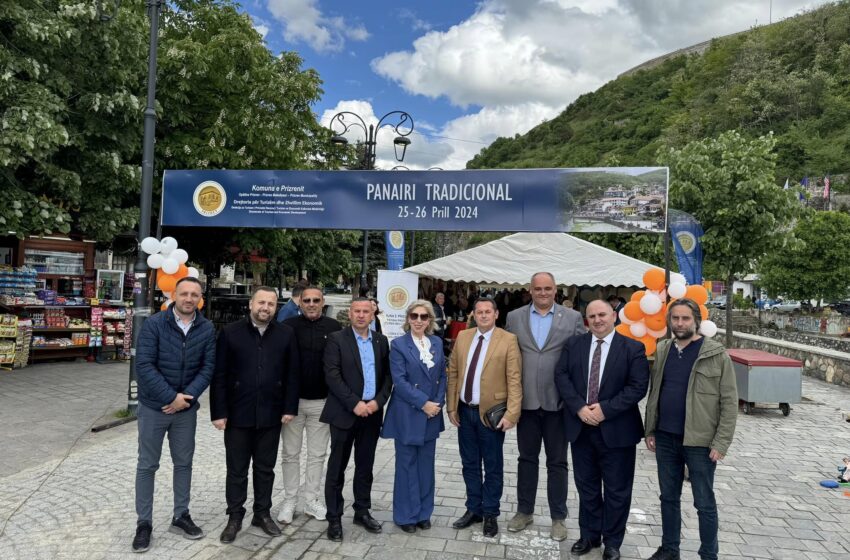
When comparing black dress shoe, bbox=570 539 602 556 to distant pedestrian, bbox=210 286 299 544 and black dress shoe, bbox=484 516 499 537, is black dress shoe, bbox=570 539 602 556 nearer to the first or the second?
black dress shoe, bbox=484 516 499 537

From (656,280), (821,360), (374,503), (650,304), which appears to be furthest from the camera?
(821,360)

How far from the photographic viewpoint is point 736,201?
10711 mm

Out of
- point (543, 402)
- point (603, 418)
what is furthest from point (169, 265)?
point (603, 418)

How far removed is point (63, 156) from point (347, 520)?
27.5 feet

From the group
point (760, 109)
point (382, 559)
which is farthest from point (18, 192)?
point (760, 109)

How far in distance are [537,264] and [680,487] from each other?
8385mm

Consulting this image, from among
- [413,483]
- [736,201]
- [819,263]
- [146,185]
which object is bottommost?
[413,483]

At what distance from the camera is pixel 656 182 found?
718cm

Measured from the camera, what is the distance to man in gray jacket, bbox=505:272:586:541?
13.5 feet

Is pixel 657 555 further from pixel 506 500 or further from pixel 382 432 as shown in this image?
pixel 382 432

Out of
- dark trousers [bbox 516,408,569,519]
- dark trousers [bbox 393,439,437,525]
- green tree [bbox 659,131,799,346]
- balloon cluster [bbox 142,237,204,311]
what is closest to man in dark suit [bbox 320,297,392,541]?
dark trousers [bbox 393,439,437,525]

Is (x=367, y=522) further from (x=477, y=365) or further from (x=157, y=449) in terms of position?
(x=157, y=449)

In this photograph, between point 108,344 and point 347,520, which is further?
point 108,344

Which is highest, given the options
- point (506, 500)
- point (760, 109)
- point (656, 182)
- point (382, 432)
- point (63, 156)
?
point (760, 109)
